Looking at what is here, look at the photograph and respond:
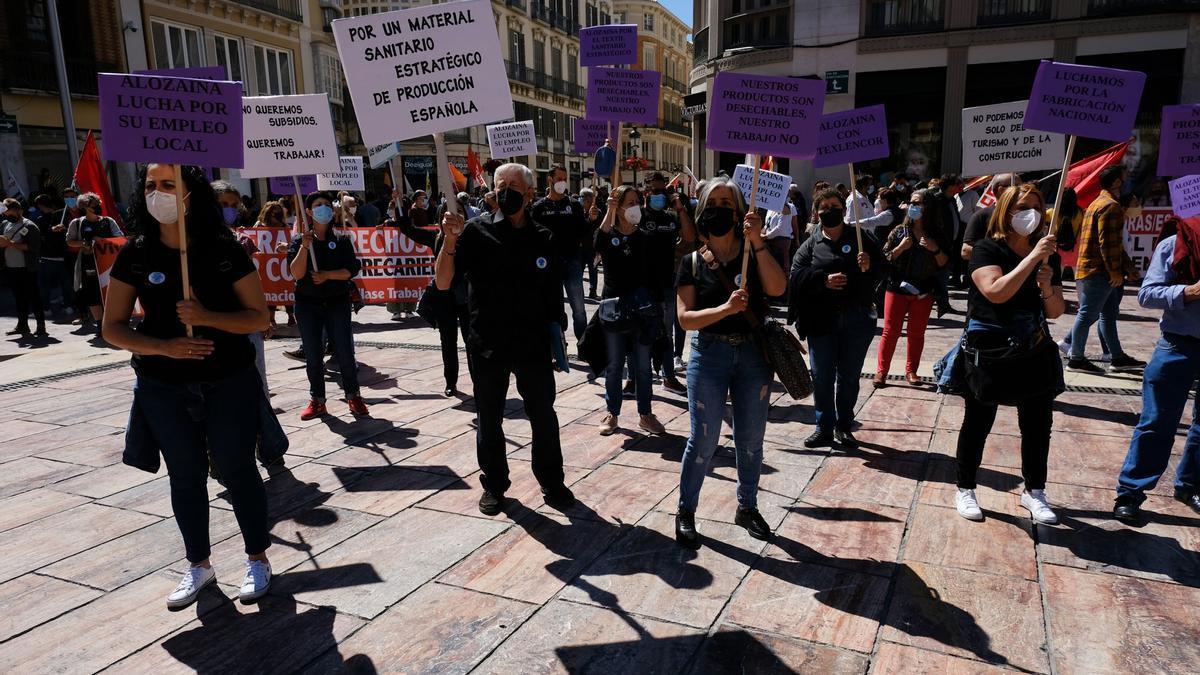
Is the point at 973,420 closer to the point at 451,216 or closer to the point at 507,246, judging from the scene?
the point at 507,246

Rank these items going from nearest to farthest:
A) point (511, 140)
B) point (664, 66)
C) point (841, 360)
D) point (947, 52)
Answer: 1. point (841, 360)
2. point (511, 140)
3. point (947, 52)
4. point (664, 66)

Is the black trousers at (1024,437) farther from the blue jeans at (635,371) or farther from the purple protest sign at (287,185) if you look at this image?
the purple protest sign at (287,185)

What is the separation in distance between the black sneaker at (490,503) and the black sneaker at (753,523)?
1.38 m

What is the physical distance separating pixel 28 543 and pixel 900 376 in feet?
23.1

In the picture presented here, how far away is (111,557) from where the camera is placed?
162 inches

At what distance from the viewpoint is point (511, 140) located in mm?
10930

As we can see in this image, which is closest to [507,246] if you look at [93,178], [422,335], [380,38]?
[380,38]

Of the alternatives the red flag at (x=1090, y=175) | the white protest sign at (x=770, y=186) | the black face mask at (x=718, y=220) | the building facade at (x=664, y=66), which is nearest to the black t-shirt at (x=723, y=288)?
the black face mask at (x=718, y=220)

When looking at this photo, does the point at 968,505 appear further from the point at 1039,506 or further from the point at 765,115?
the point at 765,115

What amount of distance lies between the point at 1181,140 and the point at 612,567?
14.4 ft

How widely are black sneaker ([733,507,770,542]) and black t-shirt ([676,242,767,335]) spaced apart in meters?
1.03

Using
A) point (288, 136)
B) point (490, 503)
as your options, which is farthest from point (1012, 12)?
point (490, 503)

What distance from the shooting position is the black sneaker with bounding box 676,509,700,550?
4062 mm

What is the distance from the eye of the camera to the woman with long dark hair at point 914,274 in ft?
22.4
